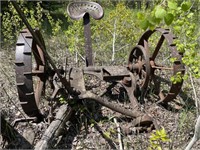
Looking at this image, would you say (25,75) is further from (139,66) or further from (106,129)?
(139,66)

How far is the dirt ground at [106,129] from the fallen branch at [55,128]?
0.67ft

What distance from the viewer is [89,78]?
452cm

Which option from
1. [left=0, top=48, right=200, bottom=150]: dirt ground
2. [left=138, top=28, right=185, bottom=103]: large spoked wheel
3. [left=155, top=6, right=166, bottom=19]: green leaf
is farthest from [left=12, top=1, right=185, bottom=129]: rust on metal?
[left=155, top=6, right=166, bottom=19]: green leaf

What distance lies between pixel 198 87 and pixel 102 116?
175cm

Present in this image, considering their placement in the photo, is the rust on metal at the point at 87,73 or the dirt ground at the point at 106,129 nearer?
the rust on metal at the point at 87,73

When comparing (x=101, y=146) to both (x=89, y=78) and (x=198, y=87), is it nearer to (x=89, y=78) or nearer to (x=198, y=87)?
(x=89, y=78)

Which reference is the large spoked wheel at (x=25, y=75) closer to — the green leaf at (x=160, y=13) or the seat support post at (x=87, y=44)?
the seat support post at (x=87, y=44)

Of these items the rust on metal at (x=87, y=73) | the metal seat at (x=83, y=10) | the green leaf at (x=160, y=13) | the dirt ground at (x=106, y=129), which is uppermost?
the metal seat at (x=83, y=10)

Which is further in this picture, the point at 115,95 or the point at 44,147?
the point at 115,95

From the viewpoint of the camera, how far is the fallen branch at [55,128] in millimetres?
2590

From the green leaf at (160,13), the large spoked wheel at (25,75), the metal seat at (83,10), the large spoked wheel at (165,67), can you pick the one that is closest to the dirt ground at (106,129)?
the large spoked wheel at (25,75)

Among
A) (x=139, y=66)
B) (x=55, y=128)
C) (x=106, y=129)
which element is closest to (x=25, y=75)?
(x=55, y=128)

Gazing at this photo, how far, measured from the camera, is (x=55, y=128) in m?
2.81

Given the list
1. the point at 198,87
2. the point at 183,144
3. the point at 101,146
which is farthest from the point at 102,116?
the point at 198,87
